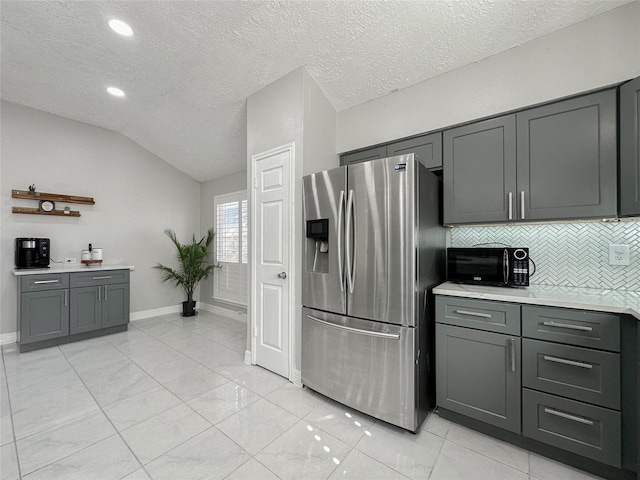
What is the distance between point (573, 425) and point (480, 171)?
1.68 metres

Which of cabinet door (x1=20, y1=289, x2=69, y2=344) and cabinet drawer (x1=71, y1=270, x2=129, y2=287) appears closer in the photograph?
cabinet door (x1=20, y1=289, x2=69, y2=344)

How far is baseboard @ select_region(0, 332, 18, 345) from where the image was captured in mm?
3215

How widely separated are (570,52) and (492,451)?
2.65 meters

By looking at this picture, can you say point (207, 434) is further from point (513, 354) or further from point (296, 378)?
point (513, 354)

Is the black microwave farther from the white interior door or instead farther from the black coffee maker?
the black coffee maker

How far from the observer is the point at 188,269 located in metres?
4.62

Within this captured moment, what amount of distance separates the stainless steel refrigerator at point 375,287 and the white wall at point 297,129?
190 mm

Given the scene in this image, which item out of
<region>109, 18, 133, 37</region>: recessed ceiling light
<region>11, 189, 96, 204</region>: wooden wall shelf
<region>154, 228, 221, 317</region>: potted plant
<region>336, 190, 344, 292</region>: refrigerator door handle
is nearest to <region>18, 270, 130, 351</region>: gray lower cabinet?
<region>154, 228, 221, 317</region>: potted plant

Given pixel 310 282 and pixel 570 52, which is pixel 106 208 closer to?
pixel 310 282

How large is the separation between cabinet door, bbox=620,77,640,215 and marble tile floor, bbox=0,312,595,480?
1.58m

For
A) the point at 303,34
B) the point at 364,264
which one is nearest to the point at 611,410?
the point at 364,264

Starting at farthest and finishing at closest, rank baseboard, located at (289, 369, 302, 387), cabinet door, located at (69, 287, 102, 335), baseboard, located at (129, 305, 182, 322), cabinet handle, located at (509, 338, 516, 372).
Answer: baseboard, located at (129, 305, 182, 322) < cabinet door, located at (69, 287, 102, 335) < baseboard, located at (289, 369, 302, 387) < cabinet handle, located at (509, 338, 516, 372)

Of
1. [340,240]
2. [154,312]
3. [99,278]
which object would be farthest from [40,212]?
[340,240]

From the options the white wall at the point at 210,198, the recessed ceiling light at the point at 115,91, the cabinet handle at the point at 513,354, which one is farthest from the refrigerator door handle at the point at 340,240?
the recessed ceiling light at the point at 115,91
